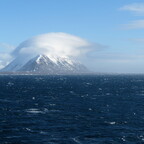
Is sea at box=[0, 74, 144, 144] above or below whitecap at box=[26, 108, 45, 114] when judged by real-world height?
below

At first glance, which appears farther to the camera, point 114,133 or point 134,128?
point 134,128

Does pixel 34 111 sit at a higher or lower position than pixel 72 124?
higher

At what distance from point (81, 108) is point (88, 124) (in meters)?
30.9

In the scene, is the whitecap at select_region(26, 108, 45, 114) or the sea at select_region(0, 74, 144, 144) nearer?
the sea at select_region(0, 74, 144, 144)

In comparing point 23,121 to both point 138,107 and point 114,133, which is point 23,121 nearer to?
point 114,133

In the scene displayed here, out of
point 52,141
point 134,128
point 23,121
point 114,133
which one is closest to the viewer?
point 52,141

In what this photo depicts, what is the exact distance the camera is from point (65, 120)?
93250mm

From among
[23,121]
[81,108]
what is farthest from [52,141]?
[81,108]

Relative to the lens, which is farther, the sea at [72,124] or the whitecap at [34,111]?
the whitecap at [34,111]

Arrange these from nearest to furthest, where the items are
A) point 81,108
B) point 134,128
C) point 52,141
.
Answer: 1. point 52,141
2. point 134,128
3. point 81,108

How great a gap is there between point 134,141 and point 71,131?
1650 centimetres

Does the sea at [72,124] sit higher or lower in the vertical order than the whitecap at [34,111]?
lower

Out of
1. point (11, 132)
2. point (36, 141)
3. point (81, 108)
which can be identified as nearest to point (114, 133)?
point (36, 141)

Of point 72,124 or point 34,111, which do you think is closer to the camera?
point 72,124
